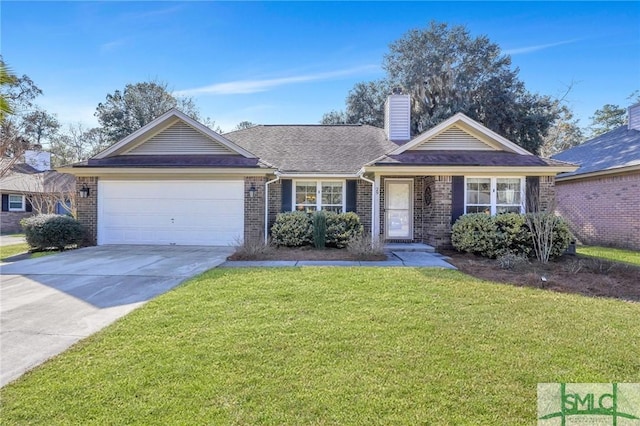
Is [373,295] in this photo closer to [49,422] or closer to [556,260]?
[49,422]

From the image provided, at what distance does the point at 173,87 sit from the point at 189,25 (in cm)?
2225

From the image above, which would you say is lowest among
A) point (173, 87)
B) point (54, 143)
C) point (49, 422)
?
point (49, 422)

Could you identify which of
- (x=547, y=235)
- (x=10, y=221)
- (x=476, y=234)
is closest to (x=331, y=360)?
(x=547, y=235)

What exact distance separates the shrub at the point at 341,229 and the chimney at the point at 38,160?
26483mm

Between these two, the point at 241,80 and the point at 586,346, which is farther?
the point at 241,80

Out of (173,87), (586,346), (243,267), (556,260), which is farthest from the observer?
(173,87)

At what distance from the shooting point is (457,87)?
75.8 feet

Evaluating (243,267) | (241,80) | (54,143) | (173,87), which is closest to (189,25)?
(241,80)

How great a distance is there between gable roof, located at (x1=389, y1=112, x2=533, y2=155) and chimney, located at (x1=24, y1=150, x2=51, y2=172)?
28.2 meters

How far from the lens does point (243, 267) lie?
7.75 metres

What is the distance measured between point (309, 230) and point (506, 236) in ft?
18.8

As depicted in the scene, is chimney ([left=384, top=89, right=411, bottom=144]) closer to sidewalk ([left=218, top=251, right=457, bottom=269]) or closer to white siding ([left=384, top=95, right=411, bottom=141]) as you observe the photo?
white siding ([left=384, top=95, right=411, bottom=141])

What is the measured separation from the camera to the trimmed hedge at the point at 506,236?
925cm

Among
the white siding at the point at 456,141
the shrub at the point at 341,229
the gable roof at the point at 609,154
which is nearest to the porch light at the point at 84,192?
the shrub at the point at 341,229
